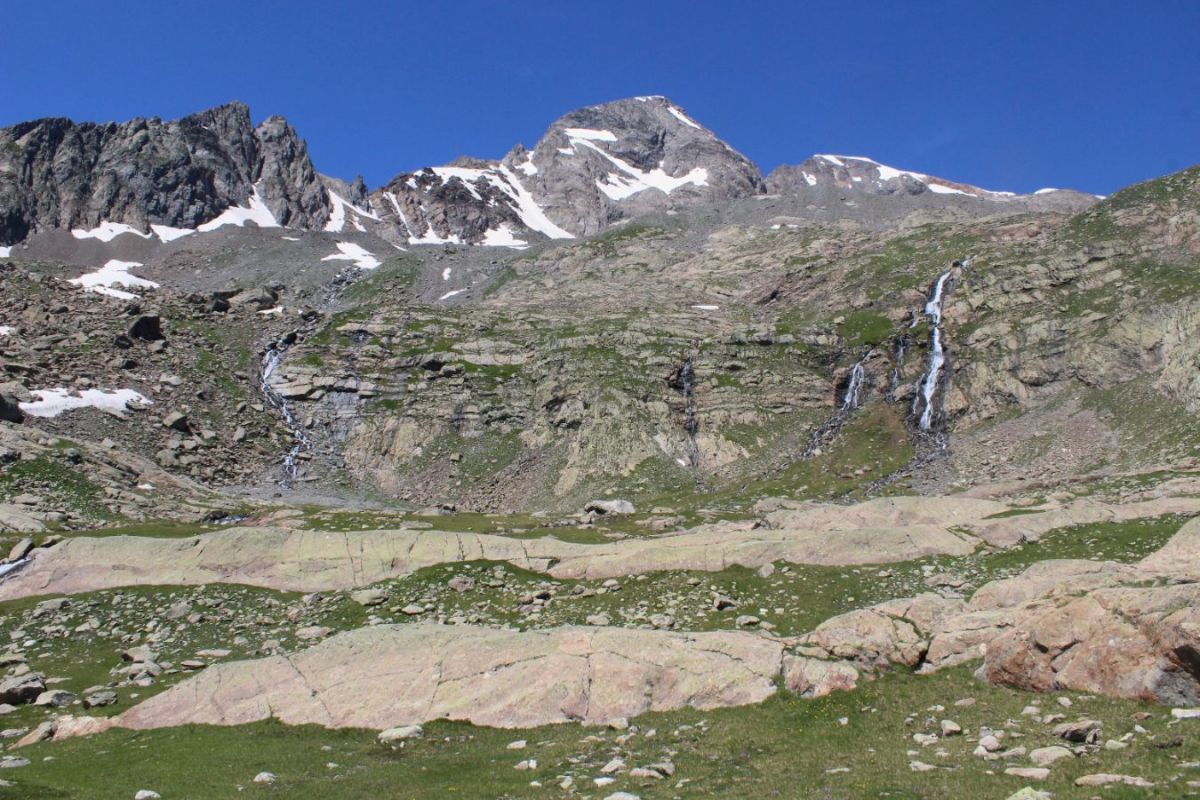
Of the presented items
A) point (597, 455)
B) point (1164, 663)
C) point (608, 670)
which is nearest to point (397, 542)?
point (608, 670)

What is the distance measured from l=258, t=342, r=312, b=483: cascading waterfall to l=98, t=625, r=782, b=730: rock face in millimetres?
72630

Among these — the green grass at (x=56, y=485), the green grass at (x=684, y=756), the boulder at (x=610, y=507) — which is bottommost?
the green grass at (x=684, y=756)

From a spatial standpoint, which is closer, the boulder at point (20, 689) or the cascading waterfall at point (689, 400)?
the boulder at point (20, 689)

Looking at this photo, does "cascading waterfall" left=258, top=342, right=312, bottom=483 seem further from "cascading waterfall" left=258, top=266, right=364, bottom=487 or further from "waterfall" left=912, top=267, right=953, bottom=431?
"waterfall" left=912, top=267, right=953, bottom=431

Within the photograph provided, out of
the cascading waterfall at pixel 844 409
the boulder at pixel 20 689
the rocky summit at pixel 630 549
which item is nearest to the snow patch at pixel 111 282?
the rocky summit at pixel 630 549

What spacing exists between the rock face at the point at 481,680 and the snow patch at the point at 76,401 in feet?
264

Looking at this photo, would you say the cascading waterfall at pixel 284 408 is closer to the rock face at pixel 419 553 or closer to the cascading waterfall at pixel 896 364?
the rock face at pixel 419 553

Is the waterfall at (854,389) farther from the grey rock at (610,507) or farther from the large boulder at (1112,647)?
the large boulder at (1112,647)

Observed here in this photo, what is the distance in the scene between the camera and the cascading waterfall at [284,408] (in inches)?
3904

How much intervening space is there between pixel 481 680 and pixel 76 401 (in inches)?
3659

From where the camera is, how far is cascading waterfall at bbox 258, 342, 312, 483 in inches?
3904

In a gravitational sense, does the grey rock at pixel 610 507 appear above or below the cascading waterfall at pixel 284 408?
below

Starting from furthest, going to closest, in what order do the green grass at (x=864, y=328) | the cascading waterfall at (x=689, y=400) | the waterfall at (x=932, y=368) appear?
the green grass at (x=864, y=328), the waterfall at (x=932, y=368), the cascading waterfall at (x=689, y=400)

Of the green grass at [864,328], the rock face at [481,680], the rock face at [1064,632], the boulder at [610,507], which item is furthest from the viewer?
the green grass at [864,328]
